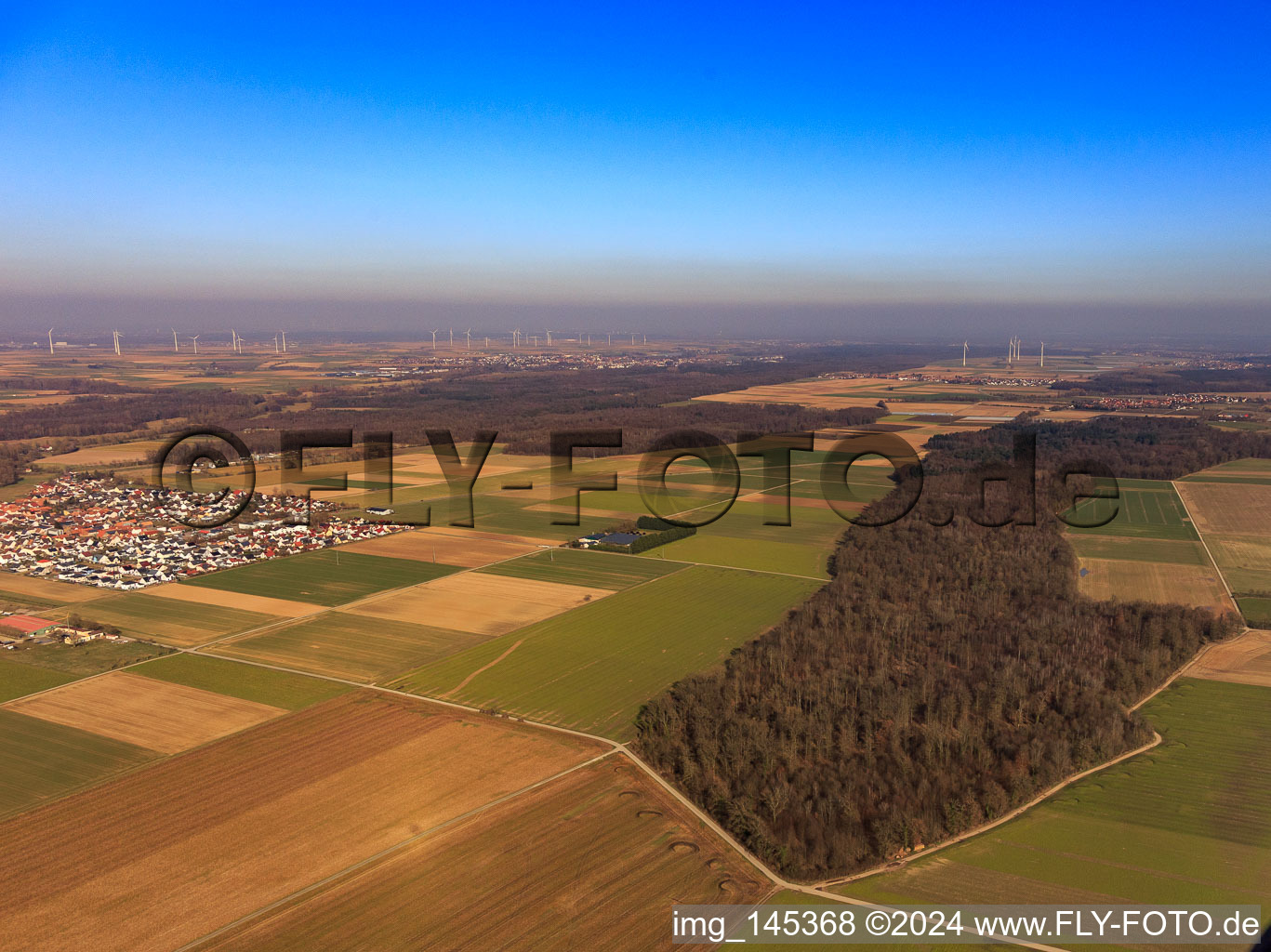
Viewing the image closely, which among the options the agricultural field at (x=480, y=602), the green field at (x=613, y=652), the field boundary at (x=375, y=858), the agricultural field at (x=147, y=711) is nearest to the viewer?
the field boundary at (x=375, y=858)

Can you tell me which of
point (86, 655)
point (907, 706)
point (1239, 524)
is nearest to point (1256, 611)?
point (1239, 524)

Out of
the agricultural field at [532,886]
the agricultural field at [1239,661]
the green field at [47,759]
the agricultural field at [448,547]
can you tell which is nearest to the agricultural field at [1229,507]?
the agricultural field at [1239,661]

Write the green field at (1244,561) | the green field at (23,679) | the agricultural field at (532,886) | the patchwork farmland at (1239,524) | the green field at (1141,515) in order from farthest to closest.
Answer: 1. the green field at (1141,515)
2. the green field at (1244,561)
3. the patchwork farmland at (1239,524)
4. the green field at (23,679)
5. the agricultural field at (532,886)

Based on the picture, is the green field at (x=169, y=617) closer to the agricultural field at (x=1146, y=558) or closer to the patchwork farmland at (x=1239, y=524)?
the agricultural field at (x=1146, y=558)

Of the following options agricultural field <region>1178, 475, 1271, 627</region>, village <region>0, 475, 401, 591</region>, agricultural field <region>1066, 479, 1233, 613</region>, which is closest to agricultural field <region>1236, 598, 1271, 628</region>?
agricultural field <region>1178, 475, 1271, 627</region>

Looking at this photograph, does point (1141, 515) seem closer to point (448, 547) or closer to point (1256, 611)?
point (1256, 611)

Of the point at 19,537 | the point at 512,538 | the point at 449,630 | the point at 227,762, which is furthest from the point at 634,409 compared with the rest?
the point at 227,762

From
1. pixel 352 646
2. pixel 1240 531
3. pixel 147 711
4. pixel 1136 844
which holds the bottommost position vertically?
pixel 1136 844

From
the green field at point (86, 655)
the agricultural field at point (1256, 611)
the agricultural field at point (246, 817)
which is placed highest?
the green field at point (86, 655)

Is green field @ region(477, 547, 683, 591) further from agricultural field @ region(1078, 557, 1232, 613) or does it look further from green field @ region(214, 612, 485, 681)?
agricultural field @ region(1078, 557, 1232, 613)
